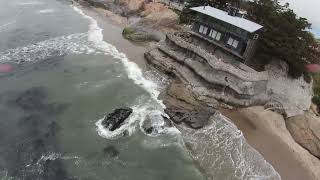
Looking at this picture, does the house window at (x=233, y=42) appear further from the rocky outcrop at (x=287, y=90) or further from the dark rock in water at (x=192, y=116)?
the dark rock in water at (x=192, y=116)

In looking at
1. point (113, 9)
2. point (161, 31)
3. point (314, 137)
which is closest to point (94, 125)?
point (314, 137)

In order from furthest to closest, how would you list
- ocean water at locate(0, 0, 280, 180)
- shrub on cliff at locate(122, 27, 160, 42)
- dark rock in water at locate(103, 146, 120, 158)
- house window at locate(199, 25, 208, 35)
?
1. shrub on cliff at locate(122, 27, 160, 42)
2. house window at locate(199, 25, 208, 35)
3. dark rock in water at locate(103, 146, 120, 158)
4. ocean water at locate(0, 0, 280, 180)

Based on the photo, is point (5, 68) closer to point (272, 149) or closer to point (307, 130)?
point (272, 149)

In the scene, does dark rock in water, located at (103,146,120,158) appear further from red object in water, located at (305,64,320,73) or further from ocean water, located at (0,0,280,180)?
red object in water, located at (305,64,320,73)

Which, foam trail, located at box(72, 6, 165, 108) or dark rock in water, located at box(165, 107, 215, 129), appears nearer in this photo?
dark rock in water, located at box(165, 107, 215, 129)

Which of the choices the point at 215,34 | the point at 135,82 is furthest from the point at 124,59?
the point at 215,34

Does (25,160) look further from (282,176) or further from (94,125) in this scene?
(282,176)

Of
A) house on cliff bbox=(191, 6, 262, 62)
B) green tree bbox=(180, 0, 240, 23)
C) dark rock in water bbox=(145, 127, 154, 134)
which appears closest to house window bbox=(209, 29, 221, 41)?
house on cliff bbox=(191, 6, 262, 62)
